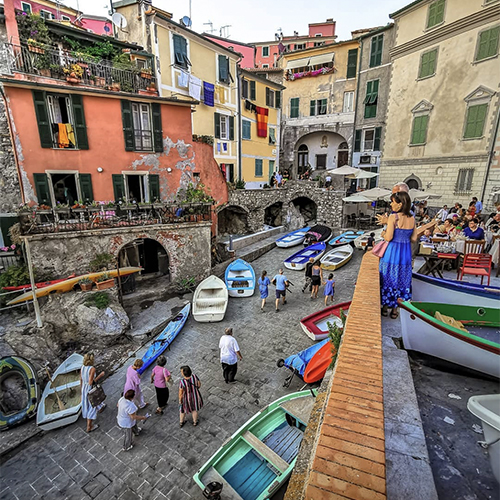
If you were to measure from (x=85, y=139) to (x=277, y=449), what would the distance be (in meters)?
15.8

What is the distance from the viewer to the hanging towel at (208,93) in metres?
20.9

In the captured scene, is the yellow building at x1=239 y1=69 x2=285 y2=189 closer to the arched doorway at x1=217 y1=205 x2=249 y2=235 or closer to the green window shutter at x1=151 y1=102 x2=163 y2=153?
the arched doorway at x1=217 y1=205 x2=249 y2=235

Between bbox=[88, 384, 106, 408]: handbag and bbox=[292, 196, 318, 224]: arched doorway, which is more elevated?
bbox=[292, 196, 318, 224]: arched doorway

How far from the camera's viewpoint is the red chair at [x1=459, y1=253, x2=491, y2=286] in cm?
819

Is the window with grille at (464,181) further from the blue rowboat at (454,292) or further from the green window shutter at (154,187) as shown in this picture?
A: the green window shutter at (154,187)

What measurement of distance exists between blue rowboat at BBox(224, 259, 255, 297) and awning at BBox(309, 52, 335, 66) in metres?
23.3

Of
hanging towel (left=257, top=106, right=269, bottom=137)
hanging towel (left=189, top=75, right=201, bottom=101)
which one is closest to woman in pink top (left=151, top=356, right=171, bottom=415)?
hanging towel (left=189, top=75, right=201, bottom=101)

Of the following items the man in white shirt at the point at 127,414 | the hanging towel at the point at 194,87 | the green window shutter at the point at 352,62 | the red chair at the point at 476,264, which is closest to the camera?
the man in white shirt at the point at 127,414

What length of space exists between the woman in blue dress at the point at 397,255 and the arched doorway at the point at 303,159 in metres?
30.0

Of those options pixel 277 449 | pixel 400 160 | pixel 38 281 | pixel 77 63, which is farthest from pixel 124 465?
pixel 400 160

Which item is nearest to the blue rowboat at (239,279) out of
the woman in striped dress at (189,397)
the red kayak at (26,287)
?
the woman in striped dress at (189,397)

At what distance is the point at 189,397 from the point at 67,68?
1685cm

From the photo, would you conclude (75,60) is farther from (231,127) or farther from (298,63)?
(298,63)

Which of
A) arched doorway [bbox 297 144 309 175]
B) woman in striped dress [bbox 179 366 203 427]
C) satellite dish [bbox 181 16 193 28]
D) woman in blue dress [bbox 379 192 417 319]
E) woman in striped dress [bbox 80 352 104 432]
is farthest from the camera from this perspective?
arched doorway [bbox 297 144 309 175]
